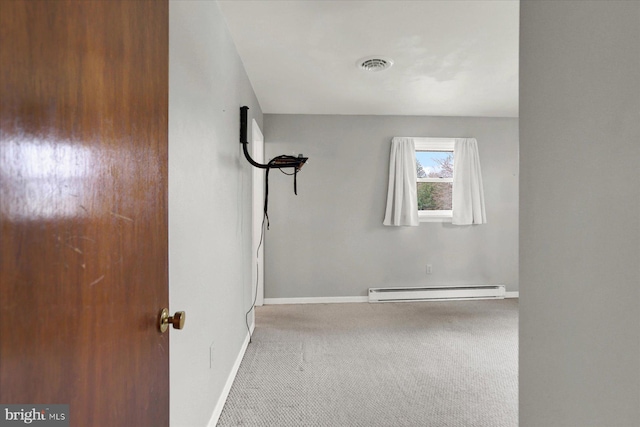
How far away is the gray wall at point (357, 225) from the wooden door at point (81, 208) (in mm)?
3640

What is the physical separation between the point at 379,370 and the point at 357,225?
2.25 metres

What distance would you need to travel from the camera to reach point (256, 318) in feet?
12.7

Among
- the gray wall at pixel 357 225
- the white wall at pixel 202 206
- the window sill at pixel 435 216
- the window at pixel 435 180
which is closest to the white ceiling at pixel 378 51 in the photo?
the white wall at pixel 202 206

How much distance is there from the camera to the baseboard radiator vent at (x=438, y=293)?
180 inches

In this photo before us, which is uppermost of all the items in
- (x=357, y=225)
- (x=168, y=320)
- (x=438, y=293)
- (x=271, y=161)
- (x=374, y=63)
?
(x=374, y=63)

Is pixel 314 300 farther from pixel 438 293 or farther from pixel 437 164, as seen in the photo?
pixel 437 164

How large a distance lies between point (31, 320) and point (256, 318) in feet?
11.7

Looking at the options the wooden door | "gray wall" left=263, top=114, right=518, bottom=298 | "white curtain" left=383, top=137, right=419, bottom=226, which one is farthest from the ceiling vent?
the wooden door

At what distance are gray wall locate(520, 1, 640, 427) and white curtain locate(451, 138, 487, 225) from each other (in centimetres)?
361

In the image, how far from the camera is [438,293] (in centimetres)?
467

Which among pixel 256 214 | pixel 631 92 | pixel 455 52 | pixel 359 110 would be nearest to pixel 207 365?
pixel 631 92

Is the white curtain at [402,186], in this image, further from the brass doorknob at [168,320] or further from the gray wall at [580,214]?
the brass doorknob at [168,320]

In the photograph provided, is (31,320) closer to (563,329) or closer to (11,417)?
(11,417)

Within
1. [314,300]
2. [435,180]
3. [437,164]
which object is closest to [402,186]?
[435,180]
